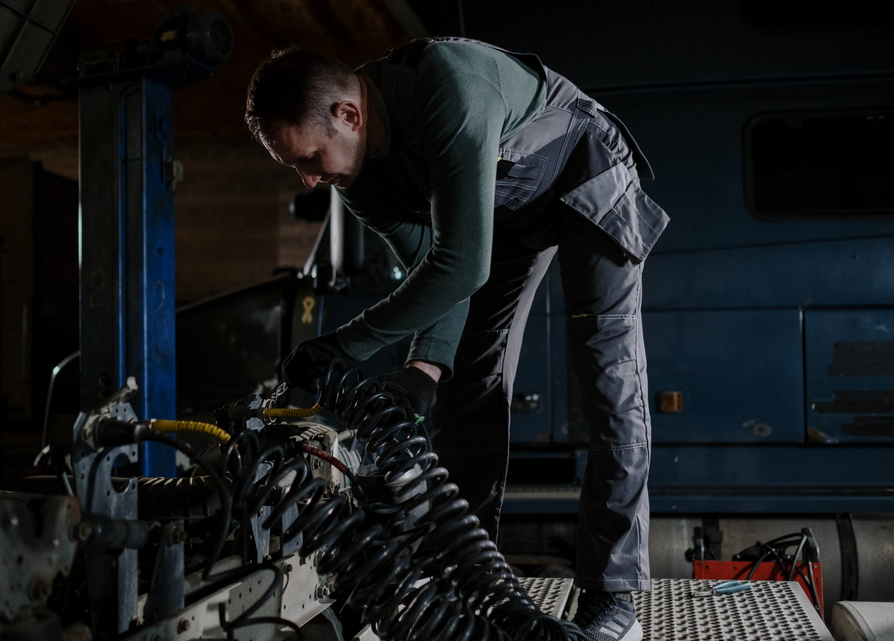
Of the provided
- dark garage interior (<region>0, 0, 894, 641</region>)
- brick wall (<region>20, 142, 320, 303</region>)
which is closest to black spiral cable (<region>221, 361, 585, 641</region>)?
dark garage interior (<region>0, 0, 894, 641</region>)

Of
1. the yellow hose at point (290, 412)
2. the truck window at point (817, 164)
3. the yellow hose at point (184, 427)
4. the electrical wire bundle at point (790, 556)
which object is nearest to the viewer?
the yellow hose at point (184, 427)

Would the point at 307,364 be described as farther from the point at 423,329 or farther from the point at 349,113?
the point at 349,113

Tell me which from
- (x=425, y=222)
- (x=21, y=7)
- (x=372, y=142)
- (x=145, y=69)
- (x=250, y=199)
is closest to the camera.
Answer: (x=372, y=142)

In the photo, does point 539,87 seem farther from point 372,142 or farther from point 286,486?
point 286,486

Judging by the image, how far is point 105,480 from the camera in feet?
4.56

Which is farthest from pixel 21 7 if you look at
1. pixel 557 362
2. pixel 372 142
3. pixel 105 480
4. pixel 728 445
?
pixel 728 445

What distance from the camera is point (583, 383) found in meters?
2.27

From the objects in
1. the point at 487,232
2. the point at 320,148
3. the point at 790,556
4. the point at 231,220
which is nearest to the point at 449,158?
the point at 487,232

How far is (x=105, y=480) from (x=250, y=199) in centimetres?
940

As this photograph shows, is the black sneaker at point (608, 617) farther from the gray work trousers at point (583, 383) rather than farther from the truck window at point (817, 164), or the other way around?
the truck window at point (817, 164)

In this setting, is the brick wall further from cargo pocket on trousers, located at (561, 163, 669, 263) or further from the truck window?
cargo pocket on trousers, located at (561, 163, 669, 263)

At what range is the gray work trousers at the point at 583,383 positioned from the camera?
2145 millimetres

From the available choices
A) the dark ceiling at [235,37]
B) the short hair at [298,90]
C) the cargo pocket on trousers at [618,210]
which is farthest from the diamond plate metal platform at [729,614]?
the dark ceiling at [235,37]

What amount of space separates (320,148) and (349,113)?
0.36 feet
